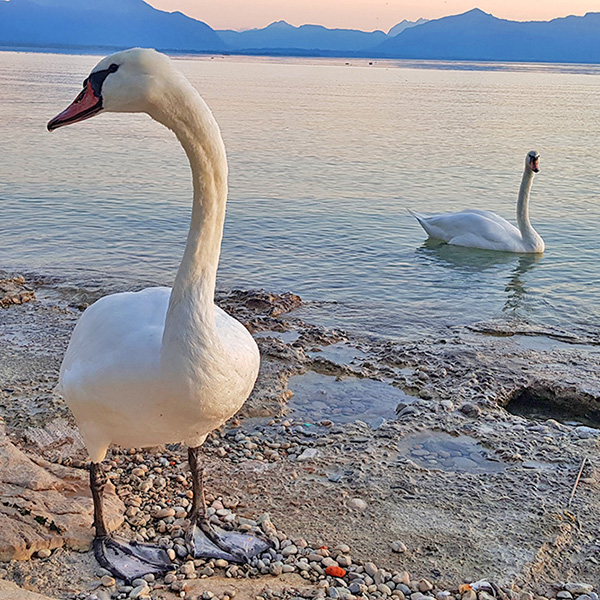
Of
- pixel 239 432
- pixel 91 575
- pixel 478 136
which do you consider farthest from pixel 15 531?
pixel 478 136

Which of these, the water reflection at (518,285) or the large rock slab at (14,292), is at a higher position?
the large rock slab at (14,292)

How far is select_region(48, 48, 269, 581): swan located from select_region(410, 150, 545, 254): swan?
9.28m

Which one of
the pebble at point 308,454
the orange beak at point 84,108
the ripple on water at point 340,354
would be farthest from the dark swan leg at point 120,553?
the ripple on water at point 340,354

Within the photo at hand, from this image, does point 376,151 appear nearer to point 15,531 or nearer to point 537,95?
point 15,531

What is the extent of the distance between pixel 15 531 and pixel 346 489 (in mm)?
2109

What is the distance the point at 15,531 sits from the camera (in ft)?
13.4

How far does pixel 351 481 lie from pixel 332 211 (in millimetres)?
10528

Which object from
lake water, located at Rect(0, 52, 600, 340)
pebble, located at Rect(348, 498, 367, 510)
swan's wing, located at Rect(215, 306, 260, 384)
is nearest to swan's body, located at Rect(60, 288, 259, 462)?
swan's wing, located at Rect(215, 306, 260, 384)

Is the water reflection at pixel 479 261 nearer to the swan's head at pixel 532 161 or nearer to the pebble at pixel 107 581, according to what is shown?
the swan's head at pixel 532 161

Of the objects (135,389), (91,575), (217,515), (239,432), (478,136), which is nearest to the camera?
(135,389)

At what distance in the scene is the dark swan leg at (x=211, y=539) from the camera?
4316mm

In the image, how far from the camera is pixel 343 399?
6824 mm

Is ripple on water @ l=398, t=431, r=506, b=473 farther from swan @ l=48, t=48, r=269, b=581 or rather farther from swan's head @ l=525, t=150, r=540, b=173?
swan's head @ l=525, t=150, r=540, b=173

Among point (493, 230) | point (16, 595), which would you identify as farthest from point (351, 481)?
point (493, 230)
